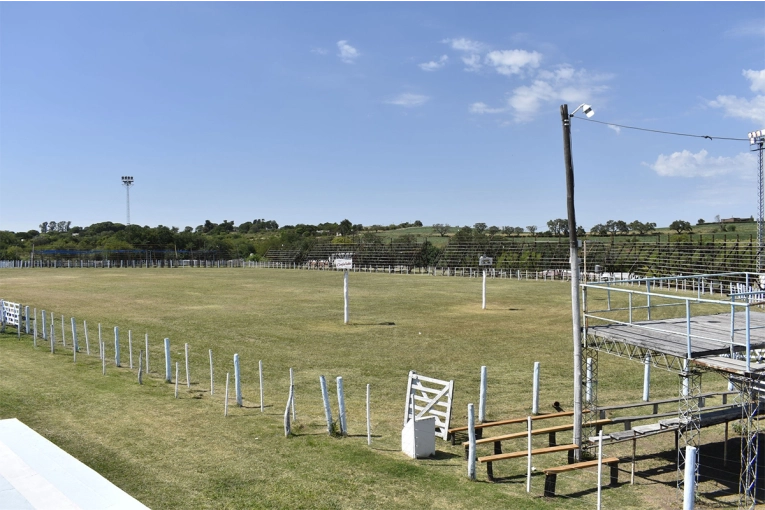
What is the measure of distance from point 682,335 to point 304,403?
861 centimetres

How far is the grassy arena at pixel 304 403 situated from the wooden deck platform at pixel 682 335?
2.25m

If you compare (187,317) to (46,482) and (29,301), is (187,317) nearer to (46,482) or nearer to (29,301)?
(29,301)

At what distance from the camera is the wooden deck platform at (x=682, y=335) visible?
918 cm

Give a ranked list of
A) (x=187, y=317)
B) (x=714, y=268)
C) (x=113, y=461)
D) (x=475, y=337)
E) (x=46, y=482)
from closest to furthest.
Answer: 1. (x=46, y=482)
2. (x=113, y=461)
3. (x=475, y=337)
4. (x=187, y=317)
5. (x=714, y=268)

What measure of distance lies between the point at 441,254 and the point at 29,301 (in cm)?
5931

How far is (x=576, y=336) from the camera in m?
10.5

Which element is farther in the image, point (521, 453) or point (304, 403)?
point (304, 403)

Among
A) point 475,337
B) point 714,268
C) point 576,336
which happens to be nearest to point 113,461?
point 576,336

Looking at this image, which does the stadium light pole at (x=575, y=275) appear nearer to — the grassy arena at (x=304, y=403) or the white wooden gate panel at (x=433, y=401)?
the grassy arena at (x=304, y=403)

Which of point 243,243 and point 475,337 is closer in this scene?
point 475,337

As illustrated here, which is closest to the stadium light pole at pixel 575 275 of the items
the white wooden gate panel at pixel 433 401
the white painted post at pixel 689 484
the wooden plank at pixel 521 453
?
the wooden plank at pixel 521 453

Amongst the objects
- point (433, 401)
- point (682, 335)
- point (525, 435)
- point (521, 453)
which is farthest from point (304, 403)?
point (682, 335)

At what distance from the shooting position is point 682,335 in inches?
391

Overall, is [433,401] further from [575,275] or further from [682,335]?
[682,335]
